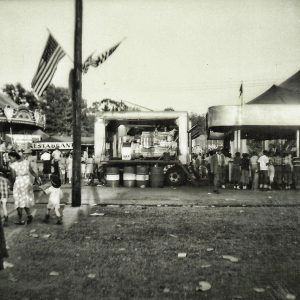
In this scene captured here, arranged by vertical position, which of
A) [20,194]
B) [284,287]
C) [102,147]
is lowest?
[284,287]

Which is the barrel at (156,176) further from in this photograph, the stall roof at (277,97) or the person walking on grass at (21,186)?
the person walking on grass at (21,186)

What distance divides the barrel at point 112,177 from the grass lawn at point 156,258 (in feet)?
27.0

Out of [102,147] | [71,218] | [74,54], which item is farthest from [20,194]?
[102,147]

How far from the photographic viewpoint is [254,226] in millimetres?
8867

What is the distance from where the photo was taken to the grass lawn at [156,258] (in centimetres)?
486

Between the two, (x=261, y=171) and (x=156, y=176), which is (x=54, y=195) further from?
(x=261, y=171)

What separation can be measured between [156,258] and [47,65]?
730 cm

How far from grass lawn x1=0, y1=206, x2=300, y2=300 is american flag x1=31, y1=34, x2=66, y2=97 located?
409 cm

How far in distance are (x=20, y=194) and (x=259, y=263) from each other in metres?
5.49

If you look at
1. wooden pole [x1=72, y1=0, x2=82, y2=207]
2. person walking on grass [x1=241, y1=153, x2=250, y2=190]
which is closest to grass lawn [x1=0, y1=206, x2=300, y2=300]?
wooden pole [x1=72, y1=0, x2=82, y2=207]

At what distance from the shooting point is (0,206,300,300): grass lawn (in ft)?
16.0

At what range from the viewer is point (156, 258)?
6316mm

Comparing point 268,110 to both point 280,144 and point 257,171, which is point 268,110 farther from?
point 280,144

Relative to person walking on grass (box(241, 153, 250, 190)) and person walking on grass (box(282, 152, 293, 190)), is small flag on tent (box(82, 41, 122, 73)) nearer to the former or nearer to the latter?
person walking on grass (box(241, 153, 250, 190))
